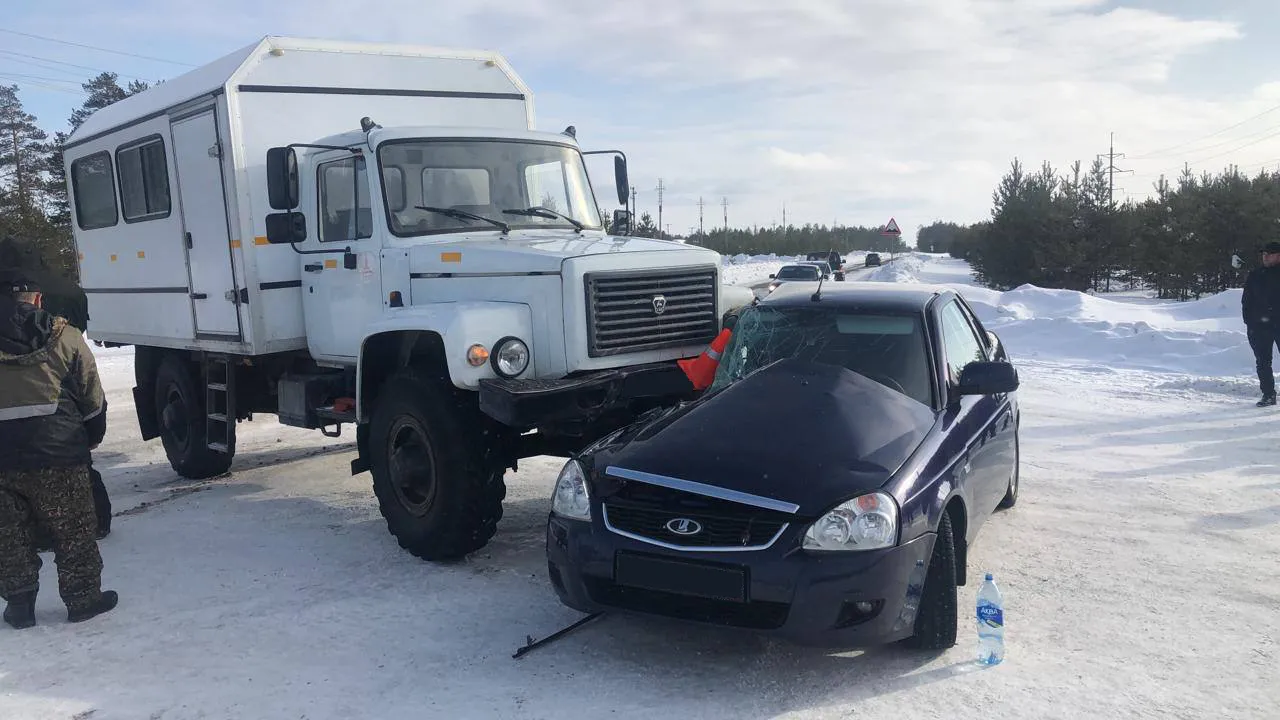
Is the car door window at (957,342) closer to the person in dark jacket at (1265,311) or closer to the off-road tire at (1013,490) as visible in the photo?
the off-road tire at (1013,490)

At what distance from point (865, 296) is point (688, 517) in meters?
2.07

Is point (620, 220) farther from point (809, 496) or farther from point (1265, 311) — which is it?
point (1265, 311)

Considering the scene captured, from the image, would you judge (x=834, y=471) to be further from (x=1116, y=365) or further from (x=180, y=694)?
(x=1116, y=365)

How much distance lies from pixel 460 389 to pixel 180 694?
2.25 meters

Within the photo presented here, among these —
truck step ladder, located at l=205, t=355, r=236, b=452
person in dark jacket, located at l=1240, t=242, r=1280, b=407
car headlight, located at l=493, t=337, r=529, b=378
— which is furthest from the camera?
person in dark jacket, located at l=1240, t=242, r=1280, b=407

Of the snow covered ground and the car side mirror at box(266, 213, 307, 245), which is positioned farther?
the car side mirror at box(266, 213, 307, 245)

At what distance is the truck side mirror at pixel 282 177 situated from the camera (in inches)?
244

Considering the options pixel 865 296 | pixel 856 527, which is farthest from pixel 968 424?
pixel 856 527

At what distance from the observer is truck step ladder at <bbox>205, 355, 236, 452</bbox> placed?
7.84 metres

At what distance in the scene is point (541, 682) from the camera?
13.3ft

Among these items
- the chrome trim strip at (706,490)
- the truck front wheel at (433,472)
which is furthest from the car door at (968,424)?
the truck front wheel at (433,472)

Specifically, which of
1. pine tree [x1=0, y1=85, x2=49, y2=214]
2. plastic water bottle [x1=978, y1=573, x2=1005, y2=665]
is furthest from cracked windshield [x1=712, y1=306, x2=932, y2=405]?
pine tree [x1=0, y1=85, x2=49, y2=214]

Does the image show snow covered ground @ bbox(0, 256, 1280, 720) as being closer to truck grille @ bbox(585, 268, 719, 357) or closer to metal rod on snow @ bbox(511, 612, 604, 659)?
metal rod on snow @ bbox(511, 612, 604, 659)

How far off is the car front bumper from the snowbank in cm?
1050
